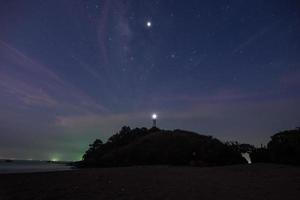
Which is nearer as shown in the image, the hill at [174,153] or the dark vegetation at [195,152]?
the dark vegetation at [195,152]

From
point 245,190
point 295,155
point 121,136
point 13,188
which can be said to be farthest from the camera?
point 121,136

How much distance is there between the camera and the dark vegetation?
20.9 m

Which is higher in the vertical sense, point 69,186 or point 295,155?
point 295,155

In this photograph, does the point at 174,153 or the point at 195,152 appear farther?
the point at 174,153

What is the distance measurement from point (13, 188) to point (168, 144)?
77.1 feet

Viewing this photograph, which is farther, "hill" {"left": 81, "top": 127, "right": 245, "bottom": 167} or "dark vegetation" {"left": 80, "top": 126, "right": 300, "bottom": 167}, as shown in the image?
"hill" {"left": 81, "top": 127, "right": 245, "bottom": 167}

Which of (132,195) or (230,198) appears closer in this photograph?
(230,198)

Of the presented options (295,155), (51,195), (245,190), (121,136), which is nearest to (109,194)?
(51,195)

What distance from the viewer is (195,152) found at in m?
28.6

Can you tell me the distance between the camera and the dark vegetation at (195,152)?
20875 mm

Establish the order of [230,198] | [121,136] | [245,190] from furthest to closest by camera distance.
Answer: [121,136]
[245,190]
[230,198]

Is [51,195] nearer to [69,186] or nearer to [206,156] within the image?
[69,186]

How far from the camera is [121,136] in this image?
43531 millimetres

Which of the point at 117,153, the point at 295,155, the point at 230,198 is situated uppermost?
the point at 117,153
